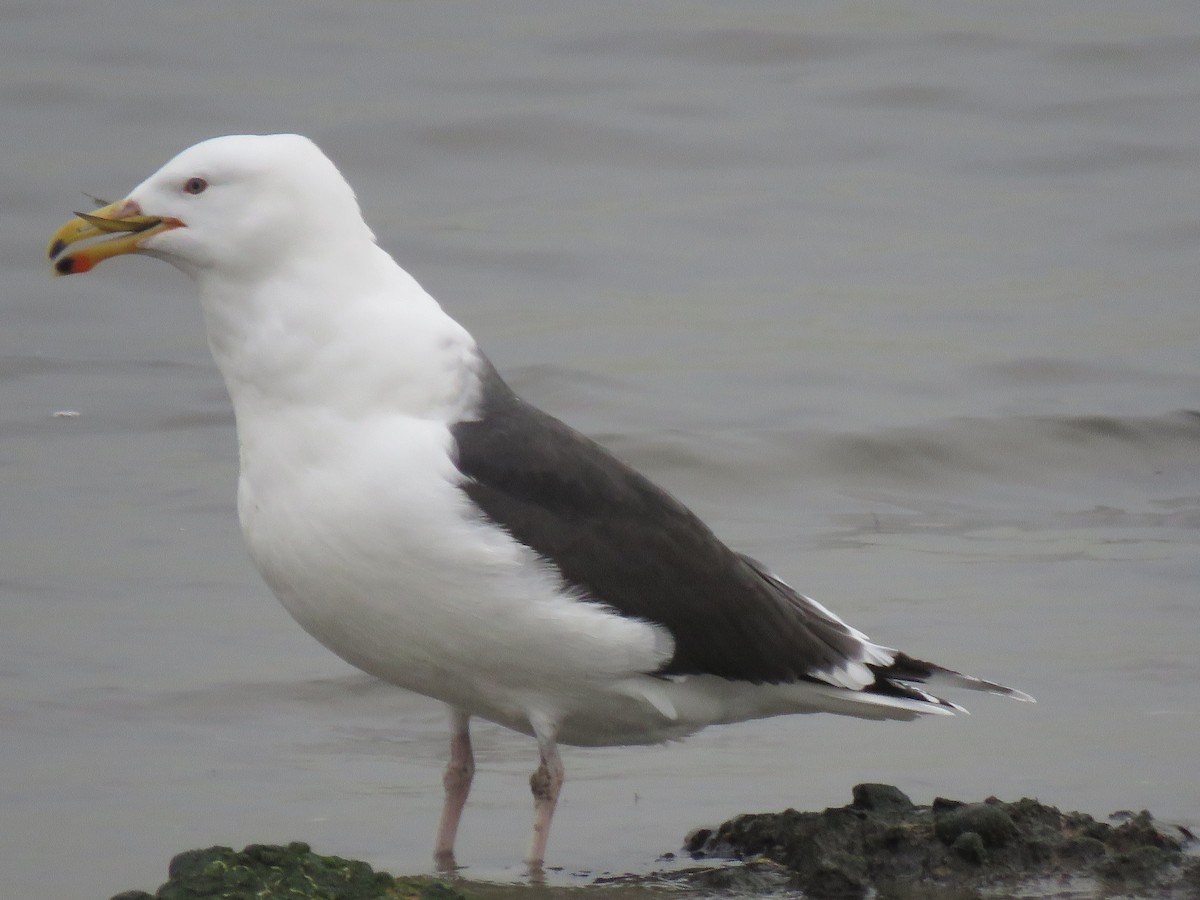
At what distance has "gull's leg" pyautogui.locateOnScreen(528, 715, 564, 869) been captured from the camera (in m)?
4.73

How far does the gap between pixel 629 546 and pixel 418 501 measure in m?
0.63

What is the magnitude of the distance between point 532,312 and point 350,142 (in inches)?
138

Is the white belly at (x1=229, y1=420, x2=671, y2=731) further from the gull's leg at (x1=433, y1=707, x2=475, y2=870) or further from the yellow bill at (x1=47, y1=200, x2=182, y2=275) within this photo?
the yellow bill at (x1=47, y1=200, x2=182, y2=275)

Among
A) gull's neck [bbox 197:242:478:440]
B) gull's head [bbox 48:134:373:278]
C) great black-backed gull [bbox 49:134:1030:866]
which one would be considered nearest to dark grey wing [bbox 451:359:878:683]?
great black-backed gull [bbox 49:134:1030:866]

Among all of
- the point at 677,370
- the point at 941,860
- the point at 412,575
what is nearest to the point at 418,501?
the point at 412,575

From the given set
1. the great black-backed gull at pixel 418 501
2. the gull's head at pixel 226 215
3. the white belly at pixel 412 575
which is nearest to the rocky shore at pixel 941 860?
the great black-backed gull at pixel 418 501

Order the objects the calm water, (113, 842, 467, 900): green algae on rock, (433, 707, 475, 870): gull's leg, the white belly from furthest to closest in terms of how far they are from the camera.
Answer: the calm water → (433, 707, 475, 870): gull's leg → the white belly → (113, 842, 467, 900): green algae on rock

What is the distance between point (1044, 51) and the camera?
57.6ft

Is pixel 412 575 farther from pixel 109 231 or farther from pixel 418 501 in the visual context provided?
pixel 109 231

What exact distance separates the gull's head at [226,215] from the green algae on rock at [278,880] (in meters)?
1.35

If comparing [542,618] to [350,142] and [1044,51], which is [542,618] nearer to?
[350,142]

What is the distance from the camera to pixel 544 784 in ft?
15.8

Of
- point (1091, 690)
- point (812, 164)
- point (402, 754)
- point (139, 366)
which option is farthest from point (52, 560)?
point (812, 164)

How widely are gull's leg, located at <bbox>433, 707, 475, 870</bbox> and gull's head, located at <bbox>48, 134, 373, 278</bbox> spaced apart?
4.10ft
